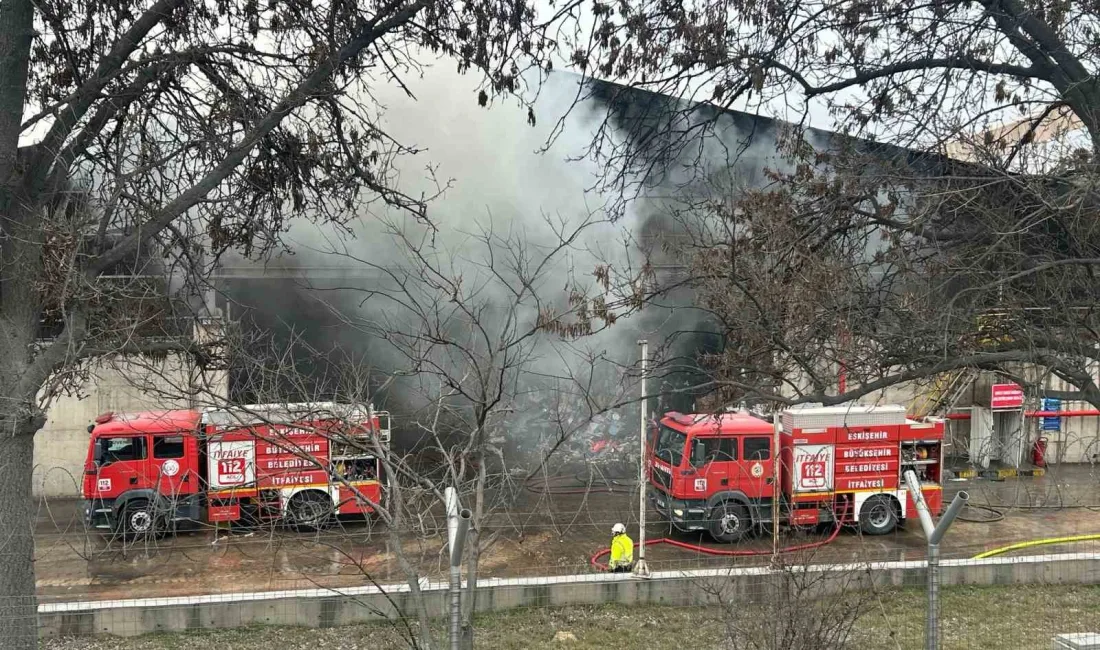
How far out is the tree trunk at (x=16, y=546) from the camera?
15.4ft

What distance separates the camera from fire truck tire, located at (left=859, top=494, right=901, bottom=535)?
10062 mm

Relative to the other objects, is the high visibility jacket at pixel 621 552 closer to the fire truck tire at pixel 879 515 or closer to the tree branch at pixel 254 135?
the fire truck tire at pixel 879 515

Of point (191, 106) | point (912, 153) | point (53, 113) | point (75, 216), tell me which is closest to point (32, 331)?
point (75, 216)

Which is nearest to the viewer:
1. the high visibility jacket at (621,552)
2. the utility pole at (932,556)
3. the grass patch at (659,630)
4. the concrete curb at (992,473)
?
the utility pole at (932,556)

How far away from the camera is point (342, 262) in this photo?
13.0 meters

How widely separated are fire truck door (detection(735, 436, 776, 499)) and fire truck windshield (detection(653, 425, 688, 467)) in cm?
72

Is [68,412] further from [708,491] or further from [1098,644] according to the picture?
[1098,644]

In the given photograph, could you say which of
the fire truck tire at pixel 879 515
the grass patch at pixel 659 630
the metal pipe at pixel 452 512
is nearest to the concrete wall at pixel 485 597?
the grass patch at pixel 659 630

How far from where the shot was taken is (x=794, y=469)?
988cm

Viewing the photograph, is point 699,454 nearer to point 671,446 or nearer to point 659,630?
point 671,446

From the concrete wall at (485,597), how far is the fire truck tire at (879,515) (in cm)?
227

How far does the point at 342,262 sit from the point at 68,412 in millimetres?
4642

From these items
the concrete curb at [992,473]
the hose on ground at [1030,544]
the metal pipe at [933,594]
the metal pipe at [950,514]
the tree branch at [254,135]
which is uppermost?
the tree branch at [254,135]

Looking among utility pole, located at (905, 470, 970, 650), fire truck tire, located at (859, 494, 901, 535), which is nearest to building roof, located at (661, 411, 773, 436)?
fire truck tire, located at (859, 494, 901, 535)
